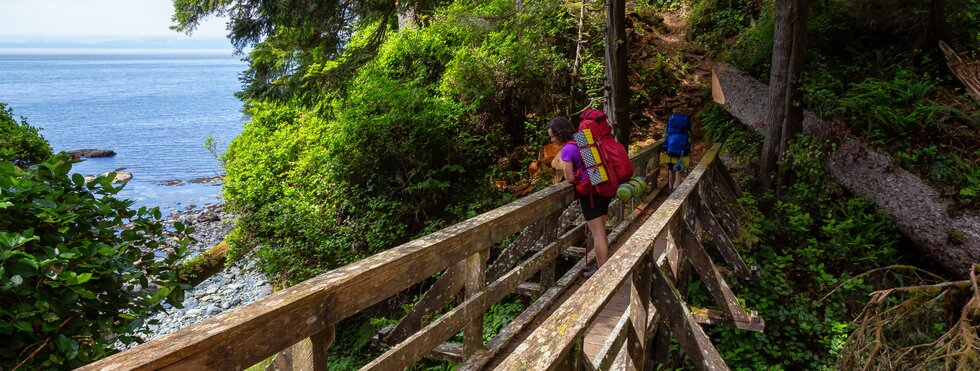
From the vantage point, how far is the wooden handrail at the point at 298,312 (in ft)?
6.06

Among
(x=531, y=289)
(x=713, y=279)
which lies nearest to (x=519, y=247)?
(x=531, y=289)

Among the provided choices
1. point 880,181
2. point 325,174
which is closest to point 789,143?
point 880,181

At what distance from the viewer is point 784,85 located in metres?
8.27

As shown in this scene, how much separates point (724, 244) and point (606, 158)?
192 cm

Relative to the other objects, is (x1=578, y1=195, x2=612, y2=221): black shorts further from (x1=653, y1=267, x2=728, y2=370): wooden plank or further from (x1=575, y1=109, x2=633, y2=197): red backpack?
(x1=653, y1=267, x2=728, y2=370): wooden plank

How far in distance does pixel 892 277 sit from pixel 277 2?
8829mm

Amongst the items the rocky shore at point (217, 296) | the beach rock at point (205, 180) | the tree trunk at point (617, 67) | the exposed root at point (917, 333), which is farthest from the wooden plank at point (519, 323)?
the beach rock at point (205, 180)

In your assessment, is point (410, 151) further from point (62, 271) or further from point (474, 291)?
point (62, 271)

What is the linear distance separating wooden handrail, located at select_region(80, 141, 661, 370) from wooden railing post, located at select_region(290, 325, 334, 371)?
0.05ft

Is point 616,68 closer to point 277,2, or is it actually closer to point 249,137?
point 277,2

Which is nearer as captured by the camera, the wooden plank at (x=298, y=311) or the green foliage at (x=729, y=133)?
the wooden plank at (x=298, y=311)

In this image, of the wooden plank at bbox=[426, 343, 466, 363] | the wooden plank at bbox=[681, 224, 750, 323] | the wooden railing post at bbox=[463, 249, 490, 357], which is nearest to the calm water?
the wooden plank at bbox=[426, 343, 466, 363]

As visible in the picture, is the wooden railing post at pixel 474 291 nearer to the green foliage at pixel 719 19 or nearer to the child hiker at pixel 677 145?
the child hiker at pixel 677 145

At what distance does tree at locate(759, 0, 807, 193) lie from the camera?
805 centimetres
